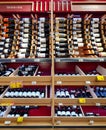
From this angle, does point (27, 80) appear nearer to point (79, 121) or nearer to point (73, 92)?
point (79, 121)

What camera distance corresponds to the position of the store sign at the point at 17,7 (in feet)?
14.2

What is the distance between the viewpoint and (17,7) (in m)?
4.37

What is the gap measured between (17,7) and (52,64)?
6.21 feet

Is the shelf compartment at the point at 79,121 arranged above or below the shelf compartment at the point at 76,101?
below

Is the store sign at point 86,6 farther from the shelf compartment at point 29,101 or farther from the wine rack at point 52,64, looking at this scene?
the shelf compartment at point 29,101

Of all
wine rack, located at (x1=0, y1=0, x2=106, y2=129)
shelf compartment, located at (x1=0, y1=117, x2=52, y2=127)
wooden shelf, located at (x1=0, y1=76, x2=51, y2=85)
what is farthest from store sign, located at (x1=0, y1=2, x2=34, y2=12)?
shelf compartment, located at (x1=0, y1=117, x2=52, y2=127)

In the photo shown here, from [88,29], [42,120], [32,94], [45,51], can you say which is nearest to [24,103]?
[42,120]

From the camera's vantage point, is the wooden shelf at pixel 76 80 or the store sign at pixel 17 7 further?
the store sign at pixel 17 7

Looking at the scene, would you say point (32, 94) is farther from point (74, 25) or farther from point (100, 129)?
point (74, 25)

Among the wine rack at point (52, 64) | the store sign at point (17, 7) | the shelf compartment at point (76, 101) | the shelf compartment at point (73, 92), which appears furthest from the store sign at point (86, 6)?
the shelf compartment at point (76, 101)

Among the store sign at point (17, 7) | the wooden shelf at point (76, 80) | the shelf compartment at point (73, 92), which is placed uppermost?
the store sign at point (17, 7)

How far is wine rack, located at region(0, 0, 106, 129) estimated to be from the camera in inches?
115

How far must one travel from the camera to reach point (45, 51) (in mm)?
3600

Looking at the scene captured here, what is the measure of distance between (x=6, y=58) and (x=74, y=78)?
102cm
